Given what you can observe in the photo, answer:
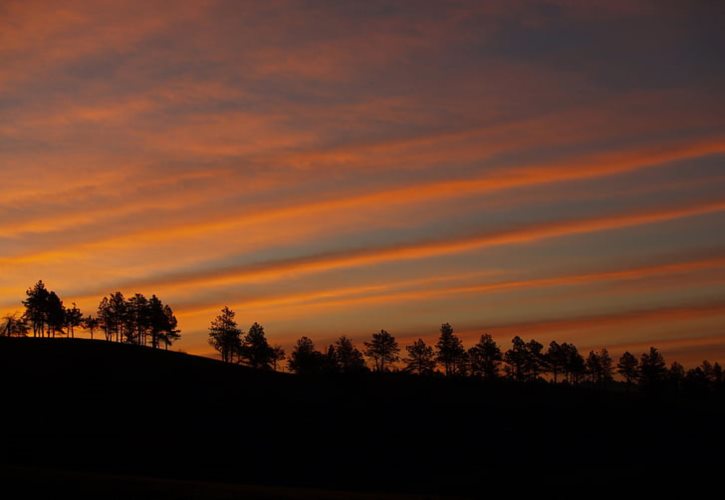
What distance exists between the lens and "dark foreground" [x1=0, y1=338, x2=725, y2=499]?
61.9 meters

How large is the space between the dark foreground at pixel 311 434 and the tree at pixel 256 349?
173ft

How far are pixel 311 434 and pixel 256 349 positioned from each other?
86.5 metres

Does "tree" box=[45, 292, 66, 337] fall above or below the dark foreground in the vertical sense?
above

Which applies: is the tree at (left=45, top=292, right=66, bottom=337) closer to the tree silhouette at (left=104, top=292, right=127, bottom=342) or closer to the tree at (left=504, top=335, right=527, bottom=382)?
the tree silhouette at (left=104, top=292, right=127, bottom=342)

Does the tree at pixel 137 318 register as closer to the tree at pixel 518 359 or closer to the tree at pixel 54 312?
the tree at pixel 54 312

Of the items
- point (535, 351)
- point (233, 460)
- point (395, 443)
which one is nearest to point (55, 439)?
point (233, 460)

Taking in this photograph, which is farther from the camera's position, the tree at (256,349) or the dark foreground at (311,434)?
the tree at (256,349)

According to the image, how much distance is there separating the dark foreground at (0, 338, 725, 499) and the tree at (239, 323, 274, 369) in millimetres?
52703

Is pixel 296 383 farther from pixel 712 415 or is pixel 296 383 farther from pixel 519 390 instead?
pixel 712 415

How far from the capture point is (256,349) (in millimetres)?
173375

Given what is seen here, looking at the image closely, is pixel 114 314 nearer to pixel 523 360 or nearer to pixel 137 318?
pixel 137 318

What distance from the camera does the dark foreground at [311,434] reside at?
6194cm

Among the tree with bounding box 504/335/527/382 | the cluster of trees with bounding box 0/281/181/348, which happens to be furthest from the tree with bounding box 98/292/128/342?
the tree with bounding box 504/335/527/382

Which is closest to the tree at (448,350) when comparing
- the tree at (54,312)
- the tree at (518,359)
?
the tree at (518,359)
